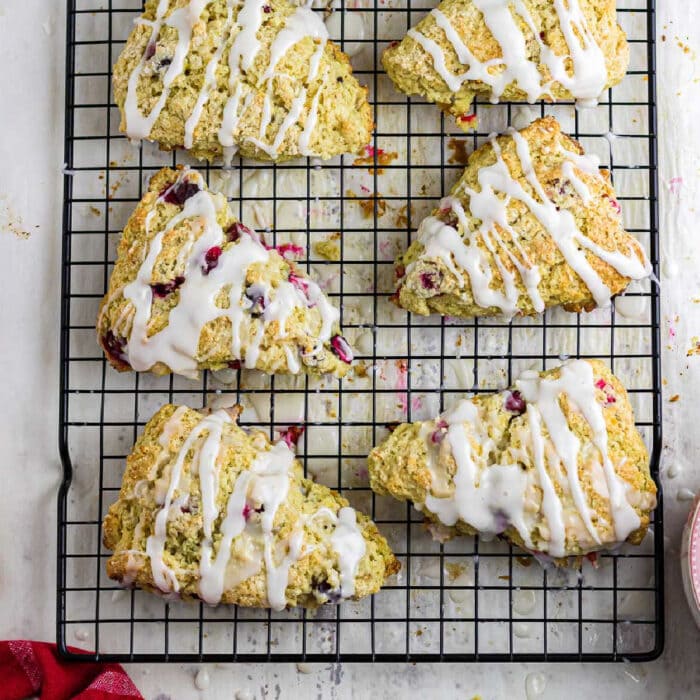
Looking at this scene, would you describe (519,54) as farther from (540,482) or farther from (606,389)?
(540,482)

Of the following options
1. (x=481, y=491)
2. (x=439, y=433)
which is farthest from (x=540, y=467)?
(x=439, y=433)

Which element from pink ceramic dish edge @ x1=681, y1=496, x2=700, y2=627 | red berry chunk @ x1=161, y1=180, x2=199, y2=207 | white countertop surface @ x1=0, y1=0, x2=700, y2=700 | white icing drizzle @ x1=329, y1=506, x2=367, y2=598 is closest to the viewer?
pink ceramic dish edge @ x1=681, y1=496, x2=700, y2=627

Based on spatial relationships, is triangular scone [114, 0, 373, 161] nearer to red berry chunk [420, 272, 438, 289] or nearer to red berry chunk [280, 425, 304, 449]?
red berry chunk [420, 272, 438, 289]

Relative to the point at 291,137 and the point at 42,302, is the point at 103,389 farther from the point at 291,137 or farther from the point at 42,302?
the point at 291,137

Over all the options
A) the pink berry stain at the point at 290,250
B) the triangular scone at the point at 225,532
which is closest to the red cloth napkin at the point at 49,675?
the triangular scone at the point at 225,532

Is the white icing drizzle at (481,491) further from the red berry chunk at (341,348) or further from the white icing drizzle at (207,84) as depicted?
the white icing drizzle at (207,84)

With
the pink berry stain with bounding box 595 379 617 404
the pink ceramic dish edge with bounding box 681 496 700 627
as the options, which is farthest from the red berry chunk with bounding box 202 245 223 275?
the pink ceramic dish edge with bounding box 681 496 700 627

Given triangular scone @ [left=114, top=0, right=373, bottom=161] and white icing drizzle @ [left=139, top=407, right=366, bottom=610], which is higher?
triangular scone @ [left=114, top=0, right=373, bottom=161]
